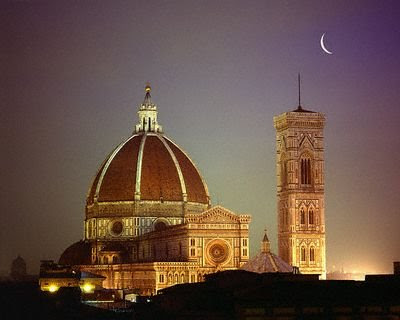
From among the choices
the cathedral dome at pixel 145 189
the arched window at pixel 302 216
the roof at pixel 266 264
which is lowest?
the roof at pixel 266 264

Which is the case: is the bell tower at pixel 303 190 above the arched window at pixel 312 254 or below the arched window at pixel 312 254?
above

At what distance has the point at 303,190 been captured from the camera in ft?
317

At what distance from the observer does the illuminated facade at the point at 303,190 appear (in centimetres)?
9588

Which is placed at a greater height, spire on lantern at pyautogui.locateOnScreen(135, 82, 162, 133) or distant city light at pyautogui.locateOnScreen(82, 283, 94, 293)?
spire on lantern at pyautogui.locateOnScreen(135, 82, 162, 133)

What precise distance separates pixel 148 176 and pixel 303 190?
13185 mm

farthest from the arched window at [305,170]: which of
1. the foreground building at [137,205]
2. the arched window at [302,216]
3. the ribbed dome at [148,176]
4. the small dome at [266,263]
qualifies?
the small dome at [266,263]

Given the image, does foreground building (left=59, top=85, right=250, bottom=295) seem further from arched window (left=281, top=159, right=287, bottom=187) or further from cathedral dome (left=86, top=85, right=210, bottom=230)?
arched window (left=281, top=159, right=287, bottom=187)

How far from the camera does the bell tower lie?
9588cm

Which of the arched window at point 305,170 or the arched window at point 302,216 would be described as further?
the arched window at point 305,170

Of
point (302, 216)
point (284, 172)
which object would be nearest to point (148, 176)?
point (284, 172)

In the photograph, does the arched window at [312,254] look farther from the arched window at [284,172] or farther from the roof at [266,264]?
the roof at [266,264]

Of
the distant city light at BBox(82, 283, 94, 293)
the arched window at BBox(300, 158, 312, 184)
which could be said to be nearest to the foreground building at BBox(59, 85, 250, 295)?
the arched window at BBox(300, 158, 312, 184)

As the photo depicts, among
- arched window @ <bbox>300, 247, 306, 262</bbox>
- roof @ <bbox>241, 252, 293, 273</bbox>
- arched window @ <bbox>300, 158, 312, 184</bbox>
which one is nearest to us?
roof @ <bbox>241, 252, 293, 273</bbox>

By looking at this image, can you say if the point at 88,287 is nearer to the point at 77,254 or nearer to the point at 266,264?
the point at 266,264
